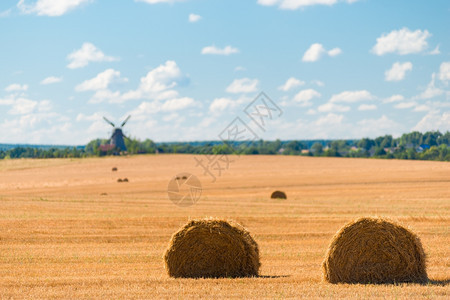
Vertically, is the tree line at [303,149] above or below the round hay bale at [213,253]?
above

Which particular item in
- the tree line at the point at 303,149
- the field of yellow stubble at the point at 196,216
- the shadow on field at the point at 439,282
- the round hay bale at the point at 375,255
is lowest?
the field of yellow stubble at the point at 196,216

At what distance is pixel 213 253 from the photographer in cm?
1284

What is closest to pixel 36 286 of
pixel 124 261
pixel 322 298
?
pixel 124 261

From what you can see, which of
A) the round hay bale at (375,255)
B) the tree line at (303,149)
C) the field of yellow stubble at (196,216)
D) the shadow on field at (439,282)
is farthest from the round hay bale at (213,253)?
the tree line at (303,149)

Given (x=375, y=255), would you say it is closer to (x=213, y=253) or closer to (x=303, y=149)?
(x=213, y=253)

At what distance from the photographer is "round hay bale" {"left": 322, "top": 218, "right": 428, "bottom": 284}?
11445mm

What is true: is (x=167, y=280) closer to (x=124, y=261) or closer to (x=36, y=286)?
(x=36, y=286)

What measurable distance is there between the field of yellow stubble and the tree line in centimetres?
2828

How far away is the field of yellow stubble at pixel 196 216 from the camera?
1102cm

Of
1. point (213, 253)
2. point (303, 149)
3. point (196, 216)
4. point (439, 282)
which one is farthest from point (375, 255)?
point (303, 149)

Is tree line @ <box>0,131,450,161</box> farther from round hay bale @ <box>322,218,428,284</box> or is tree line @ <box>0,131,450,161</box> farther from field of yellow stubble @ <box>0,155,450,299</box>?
round hay bale @ <box>322,218,428,284</box>

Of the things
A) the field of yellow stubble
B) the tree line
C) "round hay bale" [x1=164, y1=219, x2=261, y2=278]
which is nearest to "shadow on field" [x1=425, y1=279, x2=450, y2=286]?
the field of yellow stubble

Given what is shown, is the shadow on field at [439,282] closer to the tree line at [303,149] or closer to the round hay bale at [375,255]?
the round hay bale at [375,255]

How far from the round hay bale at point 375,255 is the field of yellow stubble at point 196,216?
0.39m
